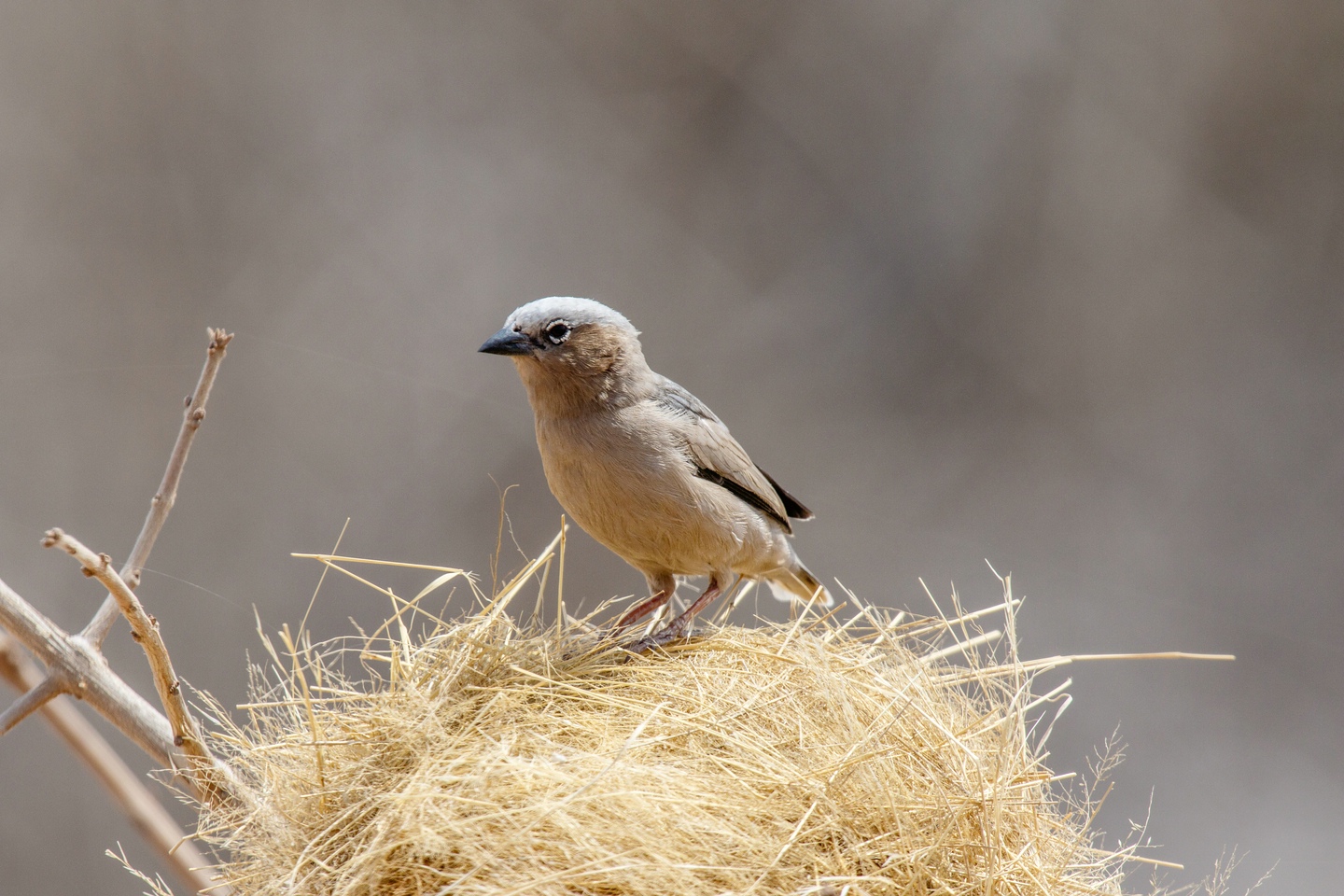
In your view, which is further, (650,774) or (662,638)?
(662,638)

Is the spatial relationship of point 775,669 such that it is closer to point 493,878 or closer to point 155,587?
point 493,878

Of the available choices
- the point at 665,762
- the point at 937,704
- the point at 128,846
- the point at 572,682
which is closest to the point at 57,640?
the point at 572,682

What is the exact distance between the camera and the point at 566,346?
5.80ft

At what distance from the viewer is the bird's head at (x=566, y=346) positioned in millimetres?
1745

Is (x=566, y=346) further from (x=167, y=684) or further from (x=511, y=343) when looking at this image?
(x=167, y=684)

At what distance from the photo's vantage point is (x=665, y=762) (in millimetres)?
1270

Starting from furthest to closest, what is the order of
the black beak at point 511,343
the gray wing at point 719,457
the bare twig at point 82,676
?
the gray wing at point 719,457 < the black beak at point 511,343 < the bare twig at point 82,676

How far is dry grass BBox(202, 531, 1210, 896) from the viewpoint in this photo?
112 centimetres

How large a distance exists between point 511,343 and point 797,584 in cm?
93

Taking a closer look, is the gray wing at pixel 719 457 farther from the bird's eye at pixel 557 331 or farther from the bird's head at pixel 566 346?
the bird's eye at pixel 557 331

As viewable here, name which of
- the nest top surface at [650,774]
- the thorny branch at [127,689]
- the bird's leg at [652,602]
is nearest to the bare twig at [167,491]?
the thorny branch at [127,689]

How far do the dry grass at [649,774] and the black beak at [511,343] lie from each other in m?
0.43

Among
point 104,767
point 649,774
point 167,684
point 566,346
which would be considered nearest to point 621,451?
point 566,346

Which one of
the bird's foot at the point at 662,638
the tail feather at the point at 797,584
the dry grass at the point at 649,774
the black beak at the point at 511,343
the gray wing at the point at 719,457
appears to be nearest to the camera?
the dry grass at the point at 649,774
